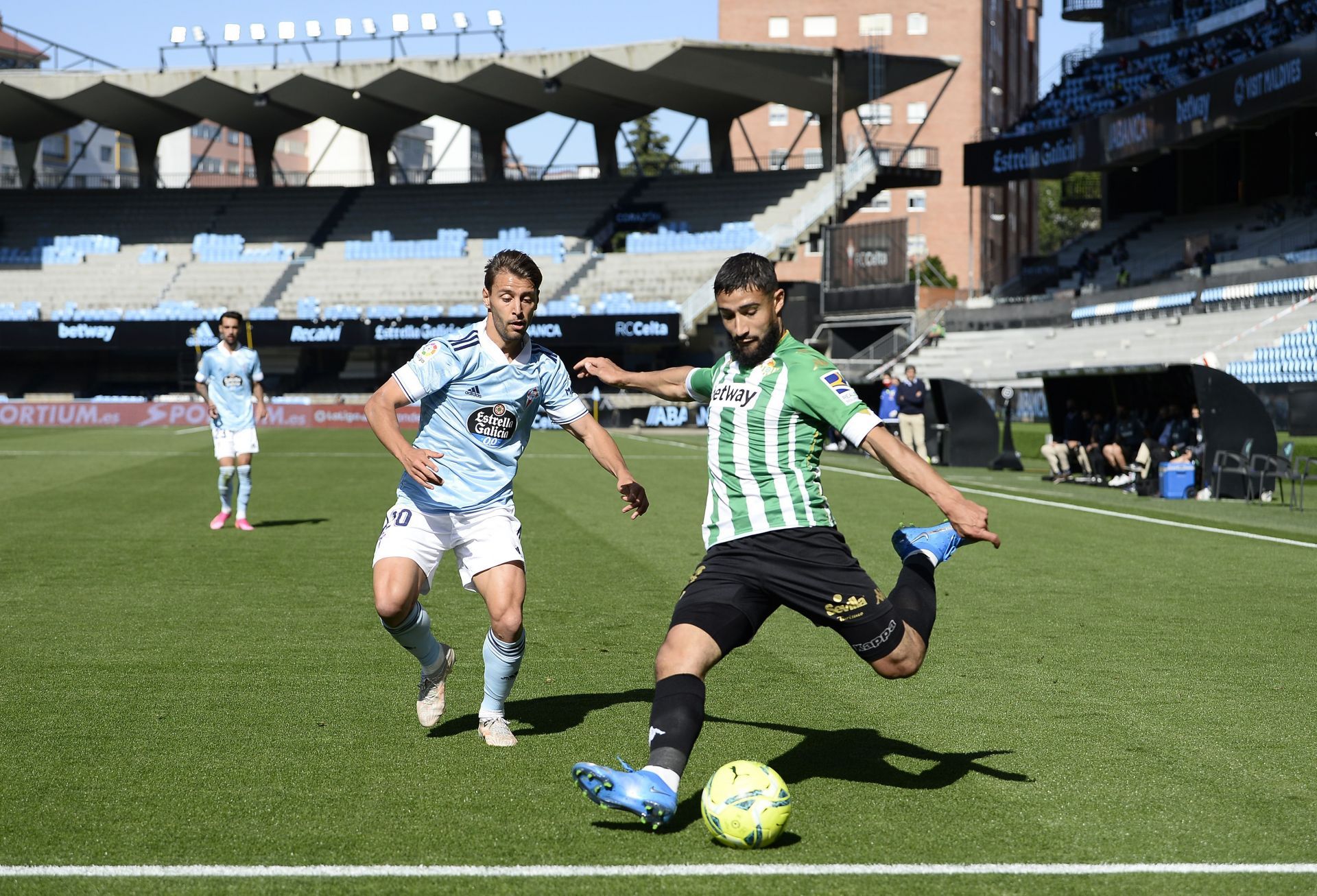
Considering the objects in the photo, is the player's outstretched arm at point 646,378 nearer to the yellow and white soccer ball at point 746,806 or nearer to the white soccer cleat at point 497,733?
the white soccer cleat at point 497,733

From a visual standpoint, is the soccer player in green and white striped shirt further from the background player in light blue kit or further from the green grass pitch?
the background player in light blue kit

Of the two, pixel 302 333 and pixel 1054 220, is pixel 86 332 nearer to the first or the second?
pixel 302 333

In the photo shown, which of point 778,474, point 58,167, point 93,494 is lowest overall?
point 93,494

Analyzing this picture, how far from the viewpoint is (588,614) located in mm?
9562

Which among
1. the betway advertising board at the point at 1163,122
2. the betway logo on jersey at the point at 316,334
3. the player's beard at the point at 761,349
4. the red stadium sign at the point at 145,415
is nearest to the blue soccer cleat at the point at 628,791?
the player's beard at the point at 761,349

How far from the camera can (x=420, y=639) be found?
609 cm

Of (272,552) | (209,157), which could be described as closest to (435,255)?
(272,552)

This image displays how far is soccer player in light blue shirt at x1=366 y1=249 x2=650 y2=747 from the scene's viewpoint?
19.3 feet

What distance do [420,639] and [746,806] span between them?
206 centimetres

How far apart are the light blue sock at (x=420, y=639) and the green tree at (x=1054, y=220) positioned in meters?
110

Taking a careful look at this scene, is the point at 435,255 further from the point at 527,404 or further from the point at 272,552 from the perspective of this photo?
the point at 527,404

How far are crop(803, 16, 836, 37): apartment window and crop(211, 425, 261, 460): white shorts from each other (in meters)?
76.2

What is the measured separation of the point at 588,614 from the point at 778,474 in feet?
15.2

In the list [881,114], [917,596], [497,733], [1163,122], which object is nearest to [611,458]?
[497,733]
